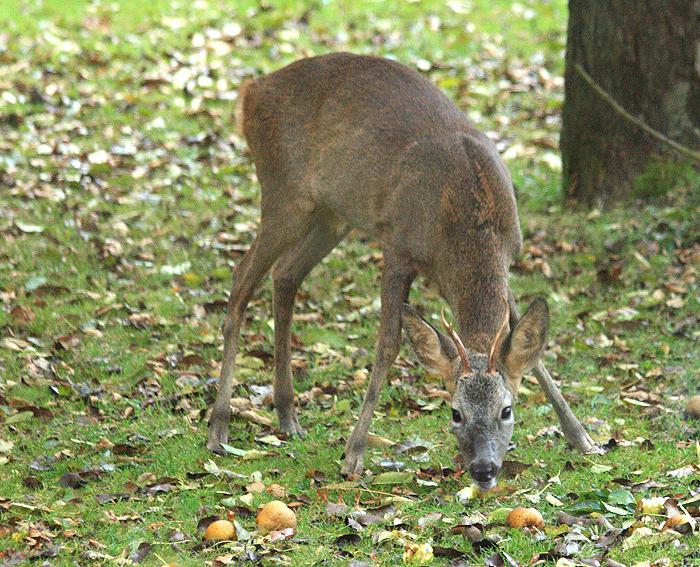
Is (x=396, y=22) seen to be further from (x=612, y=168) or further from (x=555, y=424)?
(x=555, y=424)

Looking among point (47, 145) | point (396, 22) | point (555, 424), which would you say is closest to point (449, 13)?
point (396, 22)

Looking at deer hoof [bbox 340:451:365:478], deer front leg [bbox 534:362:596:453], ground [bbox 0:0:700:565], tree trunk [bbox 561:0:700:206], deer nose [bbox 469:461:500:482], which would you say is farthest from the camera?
tree trunk [bbox 561:0:700:206]

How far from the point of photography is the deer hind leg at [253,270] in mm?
6496

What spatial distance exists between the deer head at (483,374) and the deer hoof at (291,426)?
123cm

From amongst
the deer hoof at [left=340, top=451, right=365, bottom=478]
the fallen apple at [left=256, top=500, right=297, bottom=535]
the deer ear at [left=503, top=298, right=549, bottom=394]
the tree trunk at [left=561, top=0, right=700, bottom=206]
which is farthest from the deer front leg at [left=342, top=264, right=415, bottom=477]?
the tree trunk at [left=561, top=0, right=700, bottom=206]

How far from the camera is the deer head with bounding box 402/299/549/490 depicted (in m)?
5.07

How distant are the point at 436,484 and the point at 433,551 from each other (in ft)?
2.43

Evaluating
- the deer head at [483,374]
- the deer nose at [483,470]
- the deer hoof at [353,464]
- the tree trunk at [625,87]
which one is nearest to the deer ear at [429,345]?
the deer head at [483,374]

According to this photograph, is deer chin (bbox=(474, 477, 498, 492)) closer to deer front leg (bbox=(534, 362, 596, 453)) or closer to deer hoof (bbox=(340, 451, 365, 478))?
deer hoof (bbox=(340, 451, 365, 478))

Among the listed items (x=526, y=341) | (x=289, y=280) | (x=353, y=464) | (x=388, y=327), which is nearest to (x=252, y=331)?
(x=289, y=280)

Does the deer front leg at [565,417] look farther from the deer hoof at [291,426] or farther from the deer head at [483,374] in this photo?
the deer hoof at [291,426]

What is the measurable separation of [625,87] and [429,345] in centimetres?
396

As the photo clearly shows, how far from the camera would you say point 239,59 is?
12.6 m

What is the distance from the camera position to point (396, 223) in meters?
6.05
